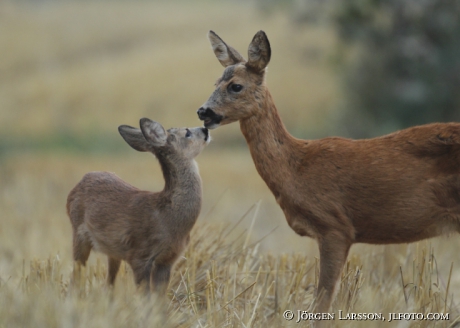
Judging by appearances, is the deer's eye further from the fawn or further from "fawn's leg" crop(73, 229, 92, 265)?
"fawn's leg" crop(73, 229, 92, 265)

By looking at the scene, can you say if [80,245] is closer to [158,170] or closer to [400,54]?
[158,170]

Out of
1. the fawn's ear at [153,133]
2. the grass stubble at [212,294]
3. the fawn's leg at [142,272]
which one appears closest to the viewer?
the grass stubble at [212,294]

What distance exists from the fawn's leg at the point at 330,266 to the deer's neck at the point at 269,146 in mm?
544

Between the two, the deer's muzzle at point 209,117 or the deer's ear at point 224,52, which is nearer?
the deer's muzzle at point 209,117

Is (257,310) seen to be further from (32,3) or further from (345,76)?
(32,3)

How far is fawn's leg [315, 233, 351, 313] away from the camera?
5535 millimetres

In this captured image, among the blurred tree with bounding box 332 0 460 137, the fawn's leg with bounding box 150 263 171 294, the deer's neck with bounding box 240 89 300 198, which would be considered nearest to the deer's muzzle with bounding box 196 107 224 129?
the deer's neck with bounding box 240 89 300 198

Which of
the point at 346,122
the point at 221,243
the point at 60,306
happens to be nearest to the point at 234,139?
the point at 346,122

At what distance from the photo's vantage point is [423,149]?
570cm

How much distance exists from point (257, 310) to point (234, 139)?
2234cm

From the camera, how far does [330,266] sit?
18.2 ft

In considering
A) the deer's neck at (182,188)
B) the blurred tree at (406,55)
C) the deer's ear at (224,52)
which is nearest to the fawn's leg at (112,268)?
the deer's neck at (182,188)

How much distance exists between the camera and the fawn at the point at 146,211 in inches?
226

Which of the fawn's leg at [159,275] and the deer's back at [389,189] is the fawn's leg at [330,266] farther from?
the fawn's leg at [159,275]
